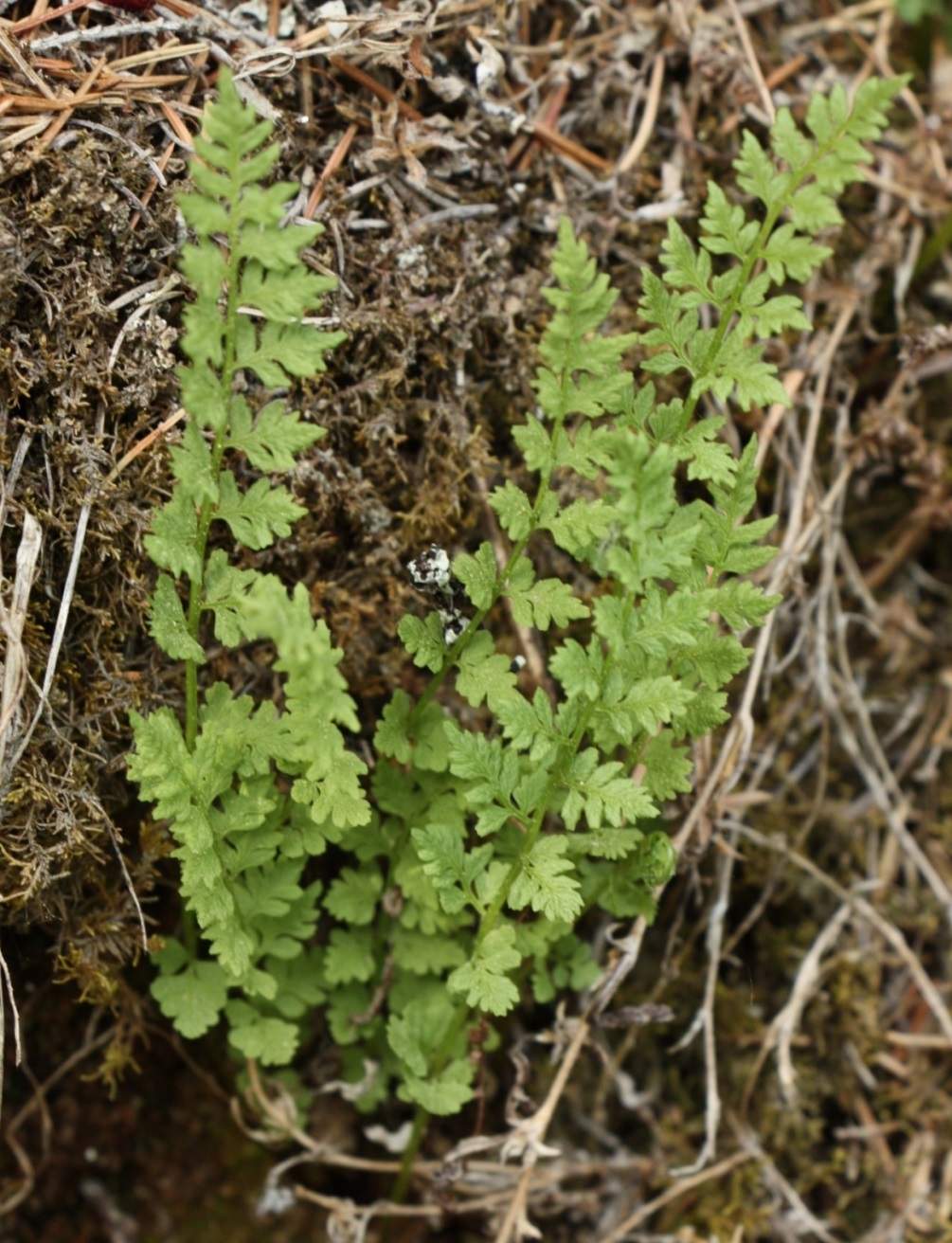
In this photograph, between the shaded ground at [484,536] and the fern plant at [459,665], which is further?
the shaded ground at [484,536]

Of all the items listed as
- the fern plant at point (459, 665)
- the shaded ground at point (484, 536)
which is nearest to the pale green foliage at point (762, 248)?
the fern plant at point (459, 665)

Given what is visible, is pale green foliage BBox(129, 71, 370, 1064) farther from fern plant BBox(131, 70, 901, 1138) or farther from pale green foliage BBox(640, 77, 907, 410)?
pale green foliage BBox(640, 77, 907, 410)

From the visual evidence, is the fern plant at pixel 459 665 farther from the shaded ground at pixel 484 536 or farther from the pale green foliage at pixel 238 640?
the shaded ground at pixel 484 536

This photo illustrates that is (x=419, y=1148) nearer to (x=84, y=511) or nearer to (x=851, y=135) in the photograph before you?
(x=84, y=511)

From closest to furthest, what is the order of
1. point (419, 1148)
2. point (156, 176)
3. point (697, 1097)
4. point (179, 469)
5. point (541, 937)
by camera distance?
point (179, 469), point (156, 176), point (541, 937), point (419, 1148), point (697, 1097)

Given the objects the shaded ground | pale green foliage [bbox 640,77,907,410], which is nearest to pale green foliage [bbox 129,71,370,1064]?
the shaded ground

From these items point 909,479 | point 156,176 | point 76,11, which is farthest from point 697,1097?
point 76,11
